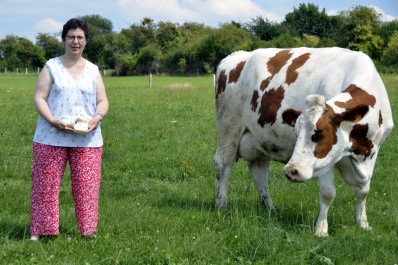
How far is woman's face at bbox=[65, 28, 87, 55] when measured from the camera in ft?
18.0

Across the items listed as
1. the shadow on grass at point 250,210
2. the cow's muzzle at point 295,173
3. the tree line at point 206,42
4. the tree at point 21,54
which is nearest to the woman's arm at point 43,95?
the cow's muzzle at point 295,173

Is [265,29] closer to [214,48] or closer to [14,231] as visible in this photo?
[214,48]

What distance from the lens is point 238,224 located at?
5.78 m

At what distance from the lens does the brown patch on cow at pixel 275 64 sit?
6668 mm

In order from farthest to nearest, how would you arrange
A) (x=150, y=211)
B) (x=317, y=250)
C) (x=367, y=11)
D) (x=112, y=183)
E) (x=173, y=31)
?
1. (x=173, y=31)
2. (x=367, y=11)
3. (x=112, y=183)
4. (x=150, y=211)
5. (x=317, y=250)

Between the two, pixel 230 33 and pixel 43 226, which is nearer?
pixel 43 226

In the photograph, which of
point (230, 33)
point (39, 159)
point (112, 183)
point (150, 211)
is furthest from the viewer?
point (230, 33)

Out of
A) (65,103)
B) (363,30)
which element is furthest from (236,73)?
(363,30)

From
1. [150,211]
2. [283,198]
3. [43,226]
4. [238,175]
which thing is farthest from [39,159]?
[238,175]

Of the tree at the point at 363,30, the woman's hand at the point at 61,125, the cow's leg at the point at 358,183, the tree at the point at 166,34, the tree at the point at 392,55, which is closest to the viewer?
the woman's hand at the point at 61,125

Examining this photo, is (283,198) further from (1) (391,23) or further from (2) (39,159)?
(1) (391,23)

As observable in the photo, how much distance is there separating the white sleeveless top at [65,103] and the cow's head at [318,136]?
203 cm

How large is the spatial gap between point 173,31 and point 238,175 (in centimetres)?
→ 9357

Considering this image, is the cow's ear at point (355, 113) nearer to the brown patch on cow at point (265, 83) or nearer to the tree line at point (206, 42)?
the brown patch on cow at point (265, 83)
